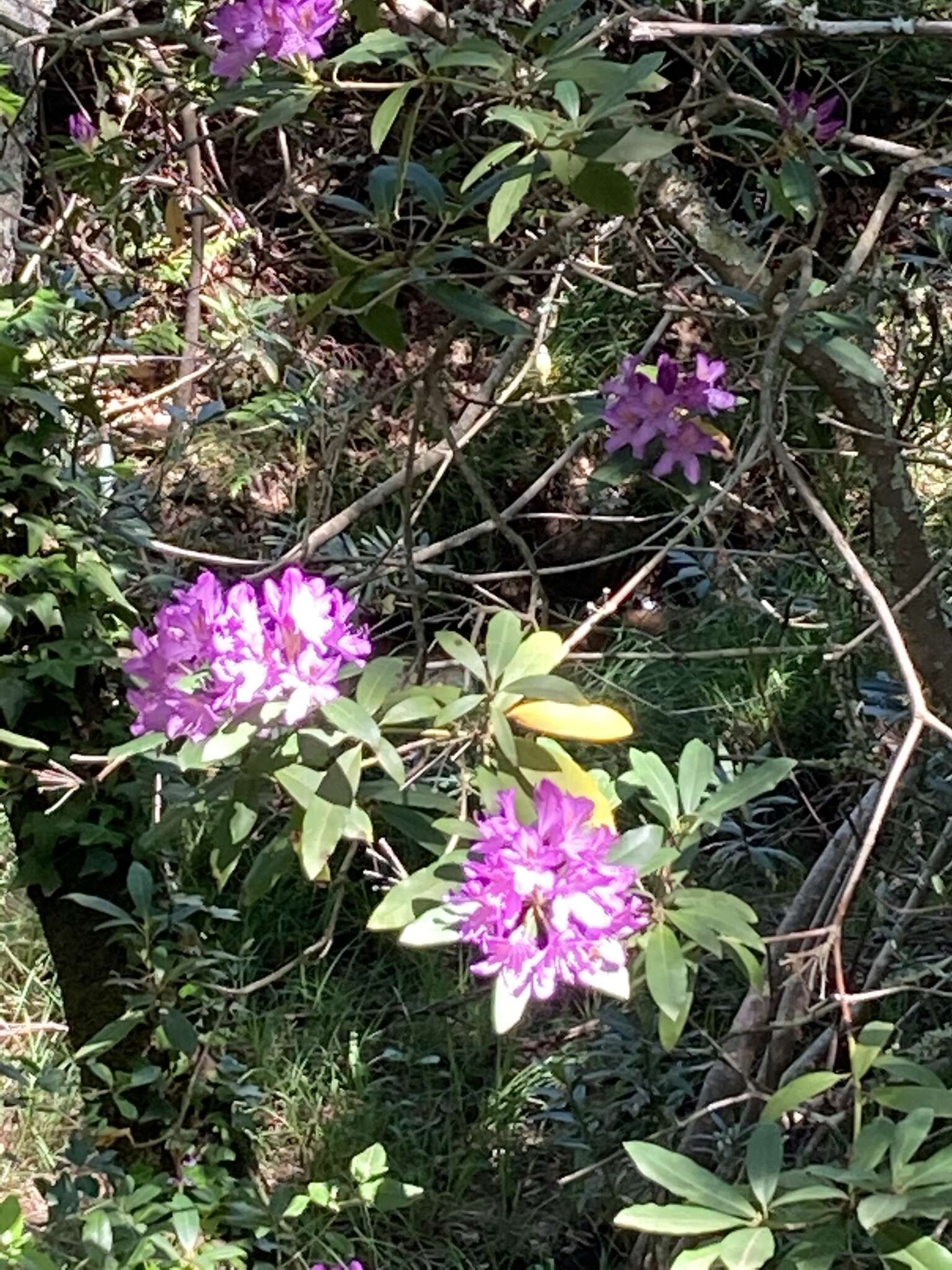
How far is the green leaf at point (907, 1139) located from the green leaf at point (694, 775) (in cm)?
27

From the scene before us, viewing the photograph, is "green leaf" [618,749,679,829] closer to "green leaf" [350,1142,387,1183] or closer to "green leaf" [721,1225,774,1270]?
"green leaf" [721,1225,774,1270]

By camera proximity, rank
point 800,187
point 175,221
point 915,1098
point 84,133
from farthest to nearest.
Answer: point 175,221 < point 84,133 < point 800,187 < point 915,1098

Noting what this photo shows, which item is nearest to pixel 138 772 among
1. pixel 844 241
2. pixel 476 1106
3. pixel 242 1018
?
pixel 242 1018

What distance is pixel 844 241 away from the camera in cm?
330

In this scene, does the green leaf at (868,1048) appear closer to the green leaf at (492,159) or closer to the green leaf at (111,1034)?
the green leaf at (492,159)

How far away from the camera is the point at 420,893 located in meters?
0.92

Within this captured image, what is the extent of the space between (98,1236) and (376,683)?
68 cm

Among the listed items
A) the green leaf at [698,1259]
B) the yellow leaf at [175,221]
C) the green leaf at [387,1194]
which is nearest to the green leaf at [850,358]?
the green leaf at [698,1259]

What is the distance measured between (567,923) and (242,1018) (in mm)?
1485

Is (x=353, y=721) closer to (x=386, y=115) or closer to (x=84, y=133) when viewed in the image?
(x=386, y=115)

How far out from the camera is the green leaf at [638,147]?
92 cm

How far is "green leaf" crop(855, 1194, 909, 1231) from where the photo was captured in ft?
2.63

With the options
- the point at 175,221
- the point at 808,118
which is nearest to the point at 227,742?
the point at 808,118

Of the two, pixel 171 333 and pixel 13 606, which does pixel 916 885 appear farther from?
pixel 171 333
